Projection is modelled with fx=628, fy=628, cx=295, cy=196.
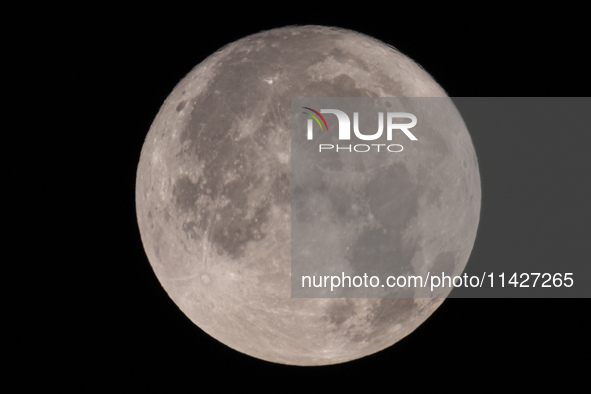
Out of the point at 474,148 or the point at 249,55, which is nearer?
the point at 249,55

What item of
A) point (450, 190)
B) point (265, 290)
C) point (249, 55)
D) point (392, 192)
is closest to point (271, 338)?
point (265, 290)

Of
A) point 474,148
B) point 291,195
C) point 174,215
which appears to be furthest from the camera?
point 474,148

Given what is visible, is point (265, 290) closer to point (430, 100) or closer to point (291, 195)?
point (291, 195)

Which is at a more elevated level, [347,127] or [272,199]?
[347,127]

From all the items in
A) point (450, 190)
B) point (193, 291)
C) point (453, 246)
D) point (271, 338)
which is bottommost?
point (271, 338)

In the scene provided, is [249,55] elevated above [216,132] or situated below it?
above

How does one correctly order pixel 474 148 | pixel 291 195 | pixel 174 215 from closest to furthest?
pixel 291 195
pixel 174 215
pixel 474 148

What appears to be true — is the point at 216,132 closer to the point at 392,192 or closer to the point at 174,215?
the point at 174,215
